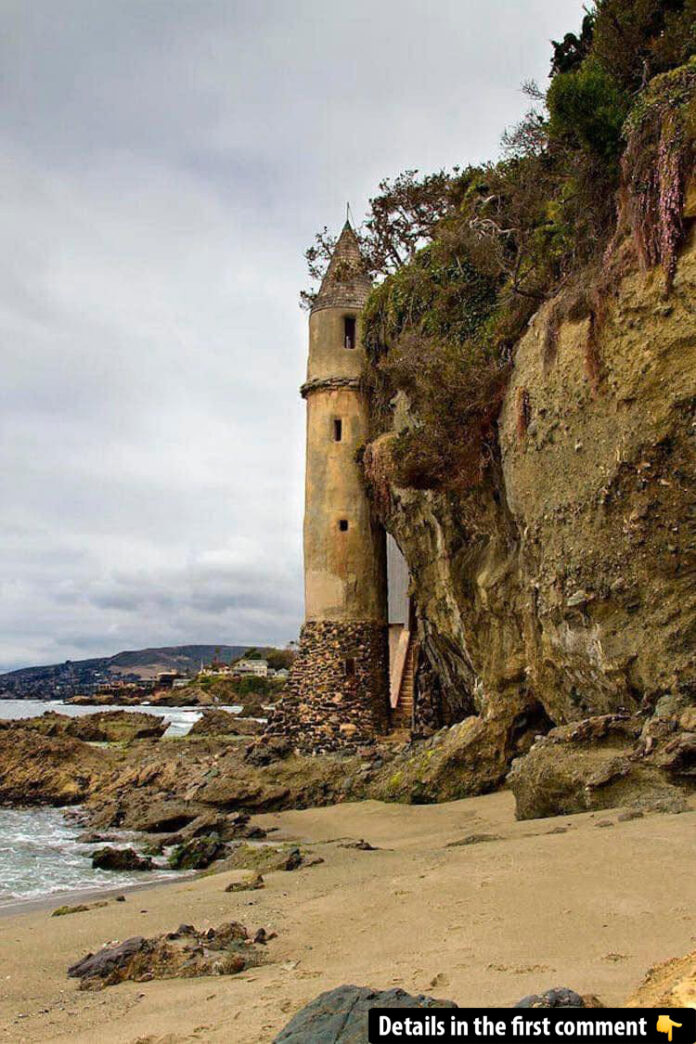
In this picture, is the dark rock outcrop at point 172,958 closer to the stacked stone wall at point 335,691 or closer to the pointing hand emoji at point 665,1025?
the pointing hand emoji at point 665,1025

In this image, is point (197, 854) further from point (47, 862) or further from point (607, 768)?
point (607, 768)

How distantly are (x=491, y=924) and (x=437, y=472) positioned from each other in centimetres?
1054

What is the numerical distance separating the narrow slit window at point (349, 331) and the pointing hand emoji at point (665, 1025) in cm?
2316

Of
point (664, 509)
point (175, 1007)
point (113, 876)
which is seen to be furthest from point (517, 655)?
point (175, 1007)

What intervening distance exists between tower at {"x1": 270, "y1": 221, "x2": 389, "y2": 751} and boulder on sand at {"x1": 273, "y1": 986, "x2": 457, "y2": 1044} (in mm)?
18851

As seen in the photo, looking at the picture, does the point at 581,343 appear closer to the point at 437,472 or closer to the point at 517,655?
the point at 437,472

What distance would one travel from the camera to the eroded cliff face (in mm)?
9406

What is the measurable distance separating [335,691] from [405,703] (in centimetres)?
370

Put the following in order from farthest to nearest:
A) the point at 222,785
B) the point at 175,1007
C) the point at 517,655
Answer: the point at 222,785
the point at 517,655
the point at 175,1007

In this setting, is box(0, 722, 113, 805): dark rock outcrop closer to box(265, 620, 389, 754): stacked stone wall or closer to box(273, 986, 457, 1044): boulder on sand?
box(265, 620, 389, 754): stacked stone wall

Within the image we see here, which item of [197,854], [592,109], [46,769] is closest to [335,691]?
[46,769]

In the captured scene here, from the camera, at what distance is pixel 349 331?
25156 millimetres

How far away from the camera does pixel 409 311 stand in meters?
19.1

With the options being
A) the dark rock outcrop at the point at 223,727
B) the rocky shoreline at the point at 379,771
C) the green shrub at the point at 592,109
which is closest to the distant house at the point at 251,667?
the dark rock outcrop at the point at 223,727
